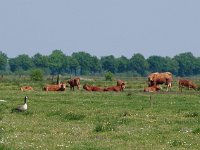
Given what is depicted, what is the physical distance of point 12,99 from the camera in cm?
3925

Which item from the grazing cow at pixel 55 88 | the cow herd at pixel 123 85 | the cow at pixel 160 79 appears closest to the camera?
the cow herd at pixel 123 85

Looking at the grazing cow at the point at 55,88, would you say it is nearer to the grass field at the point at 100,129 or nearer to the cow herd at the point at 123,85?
the cow herd at the point at 123,85

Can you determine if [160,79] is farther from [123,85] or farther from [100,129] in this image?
[100,129]

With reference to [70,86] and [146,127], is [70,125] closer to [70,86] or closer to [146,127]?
[146,127]

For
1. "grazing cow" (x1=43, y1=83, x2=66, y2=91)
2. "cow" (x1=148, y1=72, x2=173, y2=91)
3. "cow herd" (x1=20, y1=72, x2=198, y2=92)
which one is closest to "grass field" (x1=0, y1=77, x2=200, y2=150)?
"cow herd" (x1=20, y1=72, x2=198, y2=92)

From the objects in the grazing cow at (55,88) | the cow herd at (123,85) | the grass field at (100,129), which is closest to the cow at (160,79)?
the cow herd at (123,85)

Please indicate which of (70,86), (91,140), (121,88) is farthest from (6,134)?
(70,86)

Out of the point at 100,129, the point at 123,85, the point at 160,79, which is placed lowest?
the point at 100,129

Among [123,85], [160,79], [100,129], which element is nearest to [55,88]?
[123,85]

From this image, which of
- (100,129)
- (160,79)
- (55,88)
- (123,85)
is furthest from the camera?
(160,79)

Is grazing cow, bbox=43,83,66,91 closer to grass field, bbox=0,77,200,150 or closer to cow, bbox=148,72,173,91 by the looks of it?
cow, bbox=148,72,173,91

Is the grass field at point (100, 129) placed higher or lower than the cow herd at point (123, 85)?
lower

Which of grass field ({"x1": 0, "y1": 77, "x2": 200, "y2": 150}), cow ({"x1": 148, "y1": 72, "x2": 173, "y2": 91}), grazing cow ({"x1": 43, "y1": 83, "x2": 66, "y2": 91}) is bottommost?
grass field ({"x1": 0, "y1": 77, "x2": 200, "y2": 150})

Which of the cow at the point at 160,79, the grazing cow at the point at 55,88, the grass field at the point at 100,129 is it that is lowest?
the grass field at the point at 100,129
